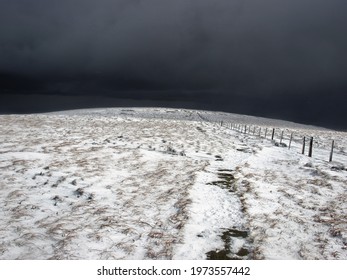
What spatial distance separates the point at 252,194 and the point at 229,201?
134 centimetres

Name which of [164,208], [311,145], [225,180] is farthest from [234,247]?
[311,145]

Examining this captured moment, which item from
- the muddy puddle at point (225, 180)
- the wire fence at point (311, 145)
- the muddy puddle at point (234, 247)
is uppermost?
the wire fence at point (311, 145)

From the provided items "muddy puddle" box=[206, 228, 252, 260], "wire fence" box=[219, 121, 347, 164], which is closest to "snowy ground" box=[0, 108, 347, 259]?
"muddy puddle" box=[206, 228, 252, 260]

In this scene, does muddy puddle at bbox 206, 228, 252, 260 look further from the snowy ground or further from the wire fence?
the wire fence

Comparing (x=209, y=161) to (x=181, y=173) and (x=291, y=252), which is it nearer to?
(x=181, y=173)

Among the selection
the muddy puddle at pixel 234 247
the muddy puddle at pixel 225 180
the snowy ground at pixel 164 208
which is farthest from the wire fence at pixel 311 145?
the muddy puddle at pixel 234 247

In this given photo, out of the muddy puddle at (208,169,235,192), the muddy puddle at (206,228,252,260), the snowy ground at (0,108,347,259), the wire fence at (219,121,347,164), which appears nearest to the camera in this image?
the muddy puddle at (206,228,252,260)

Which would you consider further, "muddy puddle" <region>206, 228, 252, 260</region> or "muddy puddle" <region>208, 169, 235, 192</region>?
"muddy puddle" <region>208, 169, 235, 192</region>

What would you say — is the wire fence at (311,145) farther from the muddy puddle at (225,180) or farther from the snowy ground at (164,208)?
the muddy puddle at (225,180)

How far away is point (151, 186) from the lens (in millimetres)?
11781

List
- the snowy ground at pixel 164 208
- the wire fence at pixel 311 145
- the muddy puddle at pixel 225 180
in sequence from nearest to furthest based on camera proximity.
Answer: the snowy ground at pixel 164 208, the muddy puddle at pixel 225 180, the wire fence at pixel 311 145

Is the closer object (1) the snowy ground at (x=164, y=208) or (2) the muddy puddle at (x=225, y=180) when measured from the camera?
(1) the snowy ground at (x=164, y=208)
